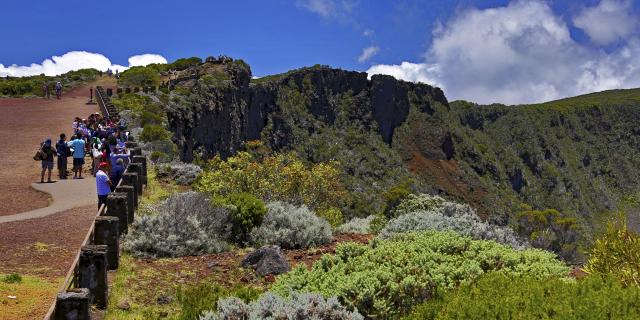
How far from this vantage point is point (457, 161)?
6019 inches

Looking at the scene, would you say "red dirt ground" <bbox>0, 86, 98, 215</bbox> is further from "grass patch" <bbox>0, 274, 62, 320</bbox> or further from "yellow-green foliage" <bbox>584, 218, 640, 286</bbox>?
"yellow-green foliage" <bbox>584, 218, 640, 286</bbox>

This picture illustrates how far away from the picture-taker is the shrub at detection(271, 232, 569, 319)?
285 inches

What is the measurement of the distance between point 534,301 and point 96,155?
704 inches

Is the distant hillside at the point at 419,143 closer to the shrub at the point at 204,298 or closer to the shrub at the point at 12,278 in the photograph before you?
the shrub at the point at 12,278

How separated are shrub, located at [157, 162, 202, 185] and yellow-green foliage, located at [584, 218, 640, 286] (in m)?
14.4

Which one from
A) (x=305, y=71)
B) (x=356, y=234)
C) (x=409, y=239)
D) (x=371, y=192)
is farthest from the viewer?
(x=305, y=71)

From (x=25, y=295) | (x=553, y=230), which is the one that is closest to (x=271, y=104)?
(x=553, y=230)

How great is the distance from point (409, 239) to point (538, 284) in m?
3.70

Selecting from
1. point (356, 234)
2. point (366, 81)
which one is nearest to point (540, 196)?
point (366, 81)

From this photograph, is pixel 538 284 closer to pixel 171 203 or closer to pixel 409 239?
pixel 409 239

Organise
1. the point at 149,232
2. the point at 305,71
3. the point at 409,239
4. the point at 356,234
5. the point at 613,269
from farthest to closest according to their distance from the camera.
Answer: the point at 305,71 → the point at 356,234 → the point at 149,232 → the point at 409,239 → the point at 613,269

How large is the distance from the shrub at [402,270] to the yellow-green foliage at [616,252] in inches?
28.4

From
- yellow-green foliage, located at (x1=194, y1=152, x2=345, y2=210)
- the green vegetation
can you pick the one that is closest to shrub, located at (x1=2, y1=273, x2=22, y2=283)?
yellow-green foliage, located at (x1=194, y1=152, x2=345, y2=210)

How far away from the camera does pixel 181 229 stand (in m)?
12.4
